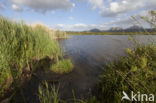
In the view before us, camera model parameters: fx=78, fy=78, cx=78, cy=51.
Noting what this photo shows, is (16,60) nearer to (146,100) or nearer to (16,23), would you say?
(16,23)

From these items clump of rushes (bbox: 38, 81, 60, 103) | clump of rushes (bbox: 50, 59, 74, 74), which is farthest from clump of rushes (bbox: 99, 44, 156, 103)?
clump of rushes (bbox: 50, 59, 74, 74)

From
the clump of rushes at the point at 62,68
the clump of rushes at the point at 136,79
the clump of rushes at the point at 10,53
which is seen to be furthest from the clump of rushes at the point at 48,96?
the clump of rushes at the point at 62,68

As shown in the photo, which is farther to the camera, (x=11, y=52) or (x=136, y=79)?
(x=11, y=52)

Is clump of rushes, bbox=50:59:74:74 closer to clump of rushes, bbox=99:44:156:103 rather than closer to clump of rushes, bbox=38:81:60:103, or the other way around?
clump of rushes, bbox=38:81:60:103

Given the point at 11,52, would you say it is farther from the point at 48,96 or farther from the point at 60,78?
the point at 48,96

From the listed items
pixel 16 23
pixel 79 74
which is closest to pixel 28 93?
pixel 79 74

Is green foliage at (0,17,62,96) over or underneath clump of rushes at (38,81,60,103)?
over

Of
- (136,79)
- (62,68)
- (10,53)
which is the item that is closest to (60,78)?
(62,68)

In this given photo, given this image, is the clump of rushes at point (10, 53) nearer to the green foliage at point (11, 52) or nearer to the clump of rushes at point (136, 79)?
the green foliage at point (11, 52)

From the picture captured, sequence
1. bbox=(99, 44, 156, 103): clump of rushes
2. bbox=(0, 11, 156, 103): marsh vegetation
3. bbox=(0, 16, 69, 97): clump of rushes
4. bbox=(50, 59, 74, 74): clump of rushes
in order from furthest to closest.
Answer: bbox=(50, 59, 74, 74): clump of rushes < bbox=(0, 16, 69, 97): clump of rushes < bbox=(0, 11, 156, 103): marsh vegetation < bbox=(99, 44, 156, 103): clump of rushes

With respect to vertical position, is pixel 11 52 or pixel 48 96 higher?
pixel 11 52

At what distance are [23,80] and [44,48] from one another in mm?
2928

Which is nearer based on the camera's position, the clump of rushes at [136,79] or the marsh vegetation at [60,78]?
the clump of rushes at [136,79]

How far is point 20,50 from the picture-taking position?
394cm
